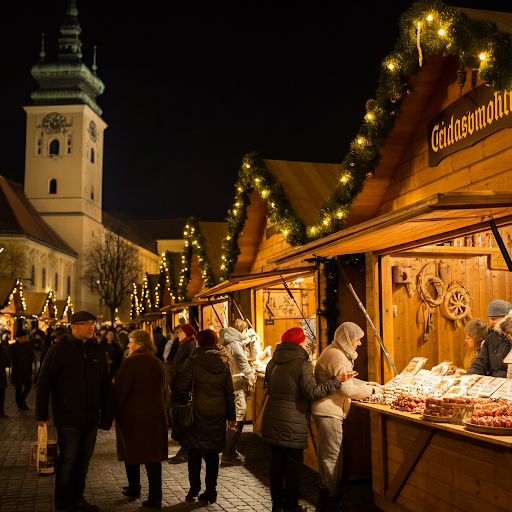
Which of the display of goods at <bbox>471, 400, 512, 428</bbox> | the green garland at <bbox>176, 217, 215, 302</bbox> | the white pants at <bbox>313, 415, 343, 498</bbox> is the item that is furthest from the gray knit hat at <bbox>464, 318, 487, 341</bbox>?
the green garland at <bbox>176, 217, 215, 302</bbox>

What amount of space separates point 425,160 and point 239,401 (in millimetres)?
4626

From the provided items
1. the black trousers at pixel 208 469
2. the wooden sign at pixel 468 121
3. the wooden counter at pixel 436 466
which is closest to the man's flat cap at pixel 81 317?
the black trousers at pixel 208 469

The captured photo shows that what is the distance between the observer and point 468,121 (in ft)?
19.3

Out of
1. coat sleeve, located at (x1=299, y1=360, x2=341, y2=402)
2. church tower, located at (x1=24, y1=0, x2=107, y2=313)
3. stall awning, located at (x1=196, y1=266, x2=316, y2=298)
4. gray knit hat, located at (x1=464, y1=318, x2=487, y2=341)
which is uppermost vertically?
church tower, located at (x1=24, y1=0, x2=107, y2=313)

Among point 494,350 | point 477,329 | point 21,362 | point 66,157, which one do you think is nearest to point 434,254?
point 477,329

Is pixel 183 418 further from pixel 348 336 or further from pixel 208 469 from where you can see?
pixel 348 336

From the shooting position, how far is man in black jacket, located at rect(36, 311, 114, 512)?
6379mm

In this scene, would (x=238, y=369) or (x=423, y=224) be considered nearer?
(x=423, y=224)

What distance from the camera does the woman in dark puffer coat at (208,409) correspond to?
22.3 ft

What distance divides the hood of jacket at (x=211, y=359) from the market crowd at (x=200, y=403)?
10mm

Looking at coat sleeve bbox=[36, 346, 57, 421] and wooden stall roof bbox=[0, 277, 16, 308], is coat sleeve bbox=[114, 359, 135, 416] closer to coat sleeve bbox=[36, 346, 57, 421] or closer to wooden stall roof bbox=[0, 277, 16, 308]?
coat sleeve bbox=[36, 346, 57, 421]

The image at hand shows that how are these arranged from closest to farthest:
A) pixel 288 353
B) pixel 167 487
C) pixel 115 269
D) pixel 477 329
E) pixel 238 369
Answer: pixel 288 353
pixel 477 329
pixel 167 487
pixel 238 369
pixel 115 269

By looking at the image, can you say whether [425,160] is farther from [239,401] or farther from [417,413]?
[239,401]

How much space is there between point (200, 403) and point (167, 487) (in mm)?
1444
